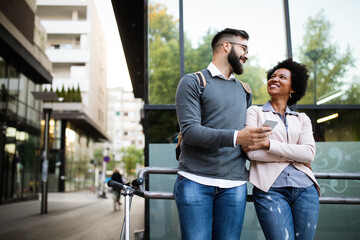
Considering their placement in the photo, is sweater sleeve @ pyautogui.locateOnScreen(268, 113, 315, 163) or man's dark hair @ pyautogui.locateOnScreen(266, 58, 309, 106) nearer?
sweater sleeve @ pyautogui.locateOnScreen(268, 113, 315, 163)

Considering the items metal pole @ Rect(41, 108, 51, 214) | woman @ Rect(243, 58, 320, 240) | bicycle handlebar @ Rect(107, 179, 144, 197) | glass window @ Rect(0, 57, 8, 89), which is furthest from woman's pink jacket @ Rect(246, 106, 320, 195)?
glass window @ Rect(0, 57, 8, 89)

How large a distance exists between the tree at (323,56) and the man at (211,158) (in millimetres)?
3321

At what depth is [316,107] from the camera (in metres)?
4.70

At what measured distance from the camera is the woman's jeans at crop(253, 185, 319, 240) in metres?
2.15

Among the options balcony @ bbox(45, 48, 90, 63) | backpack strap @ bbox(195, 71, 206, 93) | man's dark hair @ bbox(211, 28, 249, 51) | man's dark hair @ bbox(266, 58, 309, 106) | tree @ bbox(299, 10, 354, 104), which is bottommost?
backpack strap @ bbox(195, 71, 206, 93)

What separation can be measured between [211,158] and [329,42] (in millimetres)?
4079

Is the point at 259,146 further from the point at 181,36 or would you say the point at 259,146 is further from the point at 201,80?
the point at 181,36

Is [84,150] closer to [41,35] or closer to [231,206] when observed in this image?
[41,35]

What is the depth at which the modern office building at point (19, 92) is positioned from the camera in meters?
Answer: 13.7

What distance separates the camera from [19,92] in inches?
685

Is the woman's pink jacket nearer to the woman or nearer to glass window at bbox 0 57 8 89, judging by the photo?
the woman

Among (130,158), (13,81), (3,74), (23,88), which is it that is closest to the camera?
(3,74)

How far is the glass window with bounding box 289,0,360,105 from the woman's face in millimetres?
2727

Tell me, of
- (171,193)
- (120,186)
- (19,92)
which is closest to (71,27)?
(19,92)
